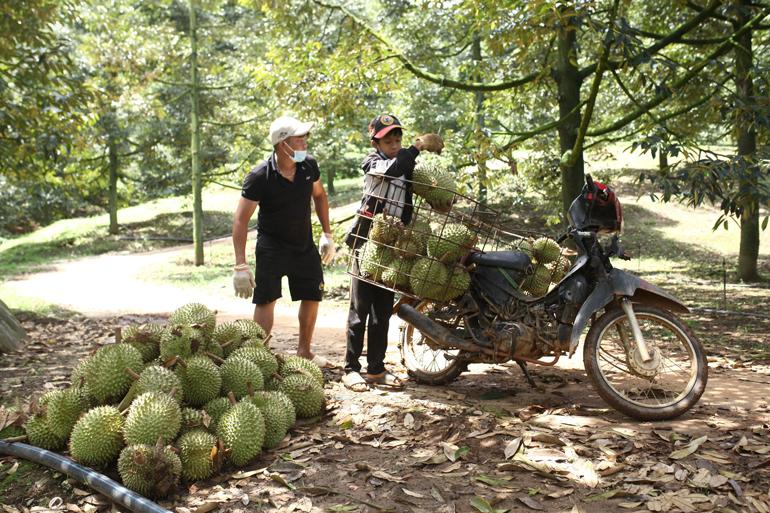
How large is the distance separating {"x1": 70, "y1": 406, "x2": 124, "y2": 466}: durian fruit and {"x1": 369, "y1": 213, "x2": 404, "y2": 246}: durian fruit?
6.61 ft

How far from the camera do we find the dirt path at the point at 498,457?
3.32 metres

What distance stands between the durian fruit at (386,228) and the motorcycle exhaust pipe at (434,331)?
0.59 m

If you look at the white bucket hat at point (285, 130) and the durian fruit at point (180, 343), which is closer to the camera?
the durian fruit at point (180, 343)

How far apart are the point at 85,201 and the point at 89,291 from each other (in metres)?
18.9

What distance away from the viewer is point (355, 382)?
510 centimetres

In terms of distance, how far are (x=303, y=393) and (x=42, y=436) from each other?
157 cm

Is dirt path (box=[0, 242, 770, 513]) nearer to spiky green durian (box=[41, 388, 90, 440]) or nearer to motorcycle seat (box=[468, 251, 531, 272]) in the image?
spiky green durian (box=[41, 388, 90, 440])

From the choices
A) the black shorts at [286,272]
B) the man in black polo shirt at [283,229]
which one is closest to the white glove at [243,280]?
the man in black polo shirt at [283,229]

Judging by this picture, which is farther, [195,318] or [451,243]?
[451,243]

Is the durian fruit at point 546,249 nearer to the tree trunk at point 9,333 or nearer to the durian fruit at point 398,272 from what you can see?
the durian fruit at point 398,272

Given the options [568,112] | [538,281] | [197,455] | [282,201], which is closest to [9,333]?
[282,201]

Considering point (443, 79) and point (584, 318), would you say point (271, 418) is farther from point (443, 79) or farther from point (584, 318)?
point (443, 79)

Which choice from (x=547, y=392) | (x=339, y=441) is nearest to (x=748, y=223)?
(x=547, y=392)

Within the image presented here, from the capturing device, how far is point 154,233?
81.3ft
